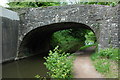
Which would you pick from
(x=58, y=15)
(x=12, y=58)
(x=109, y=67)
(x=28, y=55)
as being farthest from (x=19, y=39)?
(x=109, y=67)

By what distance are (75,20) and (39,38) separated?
5.35 m

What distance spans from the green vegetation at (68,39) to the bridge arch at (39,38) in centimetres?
107

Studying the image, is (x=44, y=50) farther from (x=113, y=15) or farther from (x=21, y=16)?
(x=113, y=15)

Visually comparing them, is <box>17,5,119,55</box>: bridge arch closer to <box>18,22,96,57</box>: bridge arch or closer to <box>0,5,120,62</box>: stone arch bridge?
<box>0,5,120,62</box>: stone arch bridge

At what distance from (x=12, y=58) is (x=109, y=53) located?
554 centimetres

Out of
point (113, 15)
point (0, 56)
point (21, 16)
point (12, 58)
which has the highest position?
point (113, 15)

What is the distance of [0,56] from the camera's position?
6930 millimetres

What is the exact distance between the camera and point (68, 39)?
Result: 15.7m

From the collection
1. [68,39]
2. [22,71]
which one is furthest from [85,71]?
[68,39]

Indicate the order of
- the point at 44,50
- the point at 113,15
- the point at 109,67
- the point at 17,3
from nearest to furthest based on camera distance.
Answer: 1. the point at 109,67
2. the point at 113,15
3. the point at 17,3
4. the point at 44,50

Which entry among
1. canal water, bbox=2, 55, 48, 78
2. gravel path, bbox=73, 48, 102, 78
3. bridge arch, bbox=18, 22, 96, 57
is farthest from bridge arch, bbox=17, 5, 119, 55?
canal water, bbox=2, 55, 48, 78

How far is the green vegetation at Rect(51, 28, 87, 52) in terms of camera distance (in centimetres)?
1458

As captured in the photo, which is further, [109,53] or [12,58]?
[12,58]

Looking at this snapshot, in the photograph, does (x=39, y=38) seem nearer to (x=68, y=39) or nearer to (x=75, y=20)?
(x=68, y=39)
